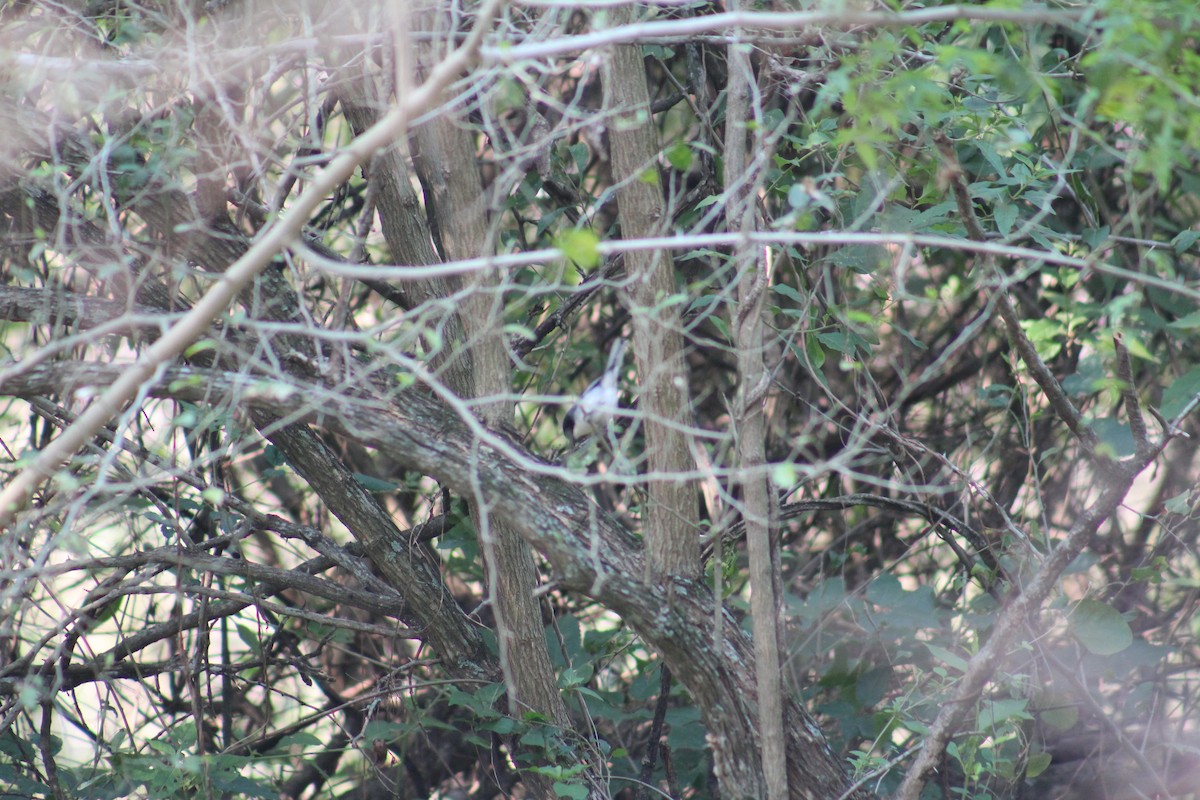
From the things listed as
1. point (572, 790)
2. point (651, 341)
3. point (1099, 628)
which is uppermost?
point (651, 341)

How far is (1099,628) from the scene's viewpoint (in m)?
2.56

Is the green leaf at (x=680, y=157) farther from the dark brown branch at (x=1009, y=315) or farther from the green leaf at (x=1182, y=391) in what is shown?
the green leaf at (x=1182, y=391)

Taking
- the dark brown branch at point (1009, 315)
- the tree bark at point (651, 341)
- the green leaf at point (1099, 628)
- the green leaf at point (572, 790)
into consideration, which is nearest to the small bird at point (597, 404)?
the tree bark at point (651, 341)

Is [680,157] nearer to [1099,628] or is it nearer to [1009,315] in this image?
[1009,315]

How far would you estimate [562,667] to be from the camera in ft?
9.37

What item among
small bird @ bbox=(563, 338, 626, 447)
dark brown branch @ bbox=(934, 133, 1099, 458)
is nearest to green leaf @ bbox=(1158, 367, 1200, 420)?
dark brown branch @ bbox=(934, 133, 1099, 458)

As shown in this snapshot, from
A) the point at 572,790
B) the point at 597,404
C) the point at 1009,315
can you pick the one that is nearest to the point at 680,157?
the point at 1009,315

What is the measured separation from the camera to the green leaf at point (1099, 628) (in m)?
2.53

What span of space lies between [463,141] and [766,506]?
1.18 meters

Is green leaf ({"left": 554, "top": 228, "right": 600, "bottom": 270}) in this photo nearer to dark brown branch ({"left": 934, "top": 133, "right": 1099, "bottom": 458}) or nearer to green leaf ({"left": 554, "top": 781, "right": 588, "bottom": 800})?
dark brown branch ({"left": 934, "top": 133, "right": 1099, "bottom": 458})

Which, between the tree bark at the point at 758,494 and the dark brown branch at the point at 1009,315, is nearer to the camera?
the dark brown branch at the point at 1009,315

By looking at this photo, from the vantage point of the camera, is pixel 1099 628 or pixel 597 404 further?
pixel 597 404

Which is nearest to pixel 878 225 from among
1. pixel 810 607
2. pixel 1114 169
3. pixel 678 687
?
pixel 810 607

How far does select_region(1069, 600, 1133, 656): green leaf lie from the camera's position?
2.53 meters
